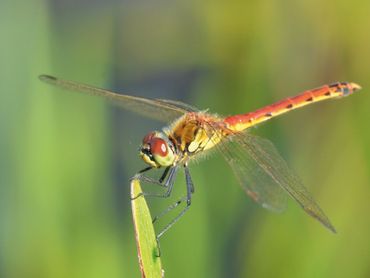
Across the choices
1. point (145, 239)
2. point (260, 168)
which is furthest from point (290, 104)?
point (145, 239)

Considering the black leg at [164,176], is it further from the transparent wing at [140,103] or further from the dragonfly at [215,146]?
the transparent wing at [140,103]

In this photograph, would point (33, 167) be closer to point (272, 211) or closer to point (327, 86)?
point (272, 211)

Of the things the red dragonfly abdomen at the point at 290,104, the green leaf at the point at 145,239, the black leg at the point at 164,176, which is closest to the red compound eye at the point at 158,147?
the black leg at the point at 164,176

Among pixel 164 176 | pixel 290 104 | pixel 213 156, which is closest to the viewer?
pixel 164 176


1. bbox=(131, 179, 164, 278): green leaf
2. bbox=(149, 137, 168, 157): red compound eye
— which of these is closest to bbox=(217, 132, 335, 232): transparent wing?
bbox=(149, 137, 168, 157): red compound eye

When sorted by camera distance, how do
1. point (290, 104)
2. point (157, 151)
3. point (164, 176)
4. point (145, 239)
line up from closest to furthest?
point (145, 239)
point (157, 151)
point (164, 176)
point (290, 104)

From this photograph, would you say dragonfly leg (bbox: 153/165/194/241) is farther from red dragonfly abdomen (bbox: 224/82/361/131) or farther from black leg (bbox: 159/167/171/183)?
red dragonfly abdomen (bbox: 224/82/361/131)

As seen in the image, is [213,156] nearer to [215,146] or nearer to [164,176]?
[215,146]
